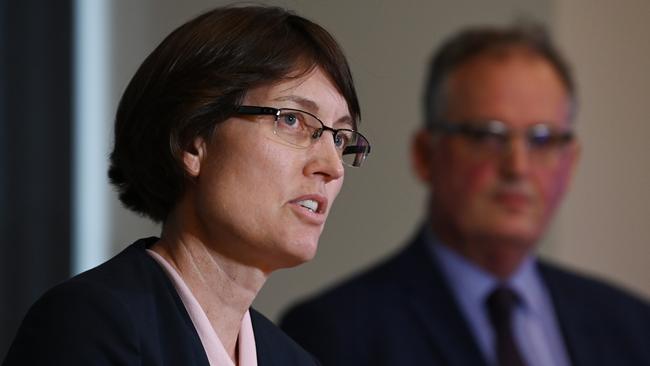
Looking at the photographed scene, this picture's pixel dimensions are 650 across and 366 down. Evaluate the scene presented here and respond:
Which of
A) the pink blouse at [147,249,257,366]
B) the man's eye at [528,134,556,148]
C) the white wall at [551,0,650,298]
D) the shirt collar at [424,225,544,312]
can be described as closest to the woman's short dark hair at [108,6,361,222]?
the pink blouse at [147,249,257,366]

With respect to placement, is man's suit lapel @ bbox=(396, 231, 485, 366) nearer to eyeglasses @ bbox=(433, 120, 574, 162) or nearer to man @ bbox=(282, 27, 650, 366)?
man @ bbox=(282, 27, 650, 366)

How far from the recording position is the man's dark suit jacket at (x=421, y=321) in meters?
3.04

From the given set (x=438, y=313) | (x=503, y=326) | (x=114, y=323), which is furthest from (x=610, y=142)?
(x=114, y=323)

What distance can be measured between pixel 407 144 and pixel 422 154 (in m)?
0.07

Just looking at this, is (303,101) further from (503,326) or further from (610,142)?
(610,142)

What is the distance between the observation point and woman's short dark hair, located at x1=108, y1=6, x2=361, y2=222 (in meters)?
1.55

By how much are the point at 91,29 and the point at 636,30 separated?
1.85m

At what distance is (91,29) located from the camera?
12.6ft

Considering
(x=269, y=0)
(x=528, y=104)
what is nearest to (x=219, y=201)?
(x=269, y=0)

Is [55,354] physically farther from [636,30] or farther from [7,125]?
[636,30]

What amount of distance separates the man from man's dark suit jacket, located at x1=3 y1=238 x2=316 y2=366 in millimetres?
1506

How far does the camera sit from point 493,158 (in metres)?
3.30

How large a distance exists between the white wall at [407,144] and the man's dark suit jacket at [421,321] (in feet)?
0.72

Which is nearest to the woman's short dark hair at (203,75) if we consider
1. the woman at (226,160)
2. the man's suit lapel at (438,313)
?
the woman at (226,160)
